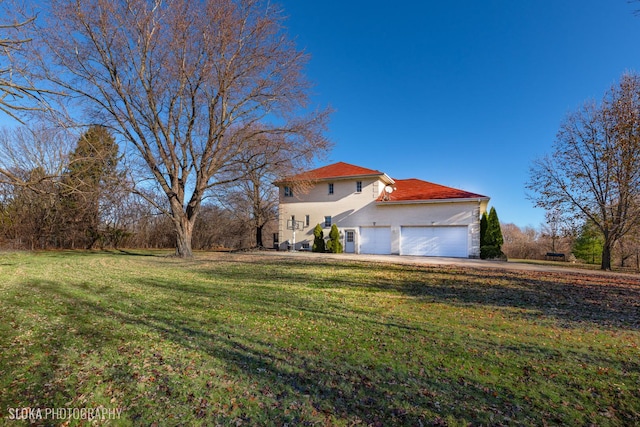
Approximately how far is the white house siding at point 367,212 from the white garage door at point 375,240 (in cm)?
26

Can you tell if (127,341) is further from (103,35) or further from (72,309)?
(103,35)

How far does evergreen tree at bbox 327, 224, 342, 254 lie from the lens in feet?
72.6

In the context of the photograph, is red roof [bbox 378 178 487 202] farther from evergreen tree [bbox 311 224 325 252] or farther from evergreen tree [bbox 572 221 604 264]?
evergreen tree [bbox 572 221 604 264]

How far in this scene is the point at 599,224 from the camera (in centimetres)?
1515

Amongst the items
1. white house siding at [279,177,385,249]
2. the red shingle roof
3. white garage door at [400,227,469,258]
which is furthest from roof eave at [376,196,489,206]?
white garage door at [400,227,469,258]

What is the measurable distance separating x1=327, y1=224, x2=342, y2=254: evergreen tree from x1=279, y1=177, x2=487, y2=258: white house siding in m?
0.91

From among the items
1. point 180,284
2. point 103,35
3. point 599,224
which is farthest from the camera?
point 599,224

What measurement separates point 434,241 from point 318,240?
8.24m

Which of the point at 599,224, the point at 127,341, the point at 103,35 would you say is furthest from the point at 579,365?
the point at 103,35

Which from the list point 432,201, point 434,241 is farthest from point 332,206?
point 434,241

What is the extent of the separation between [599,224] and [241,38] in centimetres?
2015

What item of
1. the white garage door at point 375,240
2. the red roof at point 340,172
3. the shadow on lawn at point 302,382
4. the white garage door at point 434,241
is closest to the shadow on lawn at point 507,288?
the shadow on lawn at point 302,382

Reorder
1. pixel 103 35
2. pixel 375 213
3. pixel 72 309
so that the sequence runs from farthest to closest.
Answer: pixel 375 213 → pixel 103 35 → pixel 72 309

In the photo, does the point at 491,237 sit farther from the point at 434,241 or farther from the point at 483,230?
the point at 434,241
